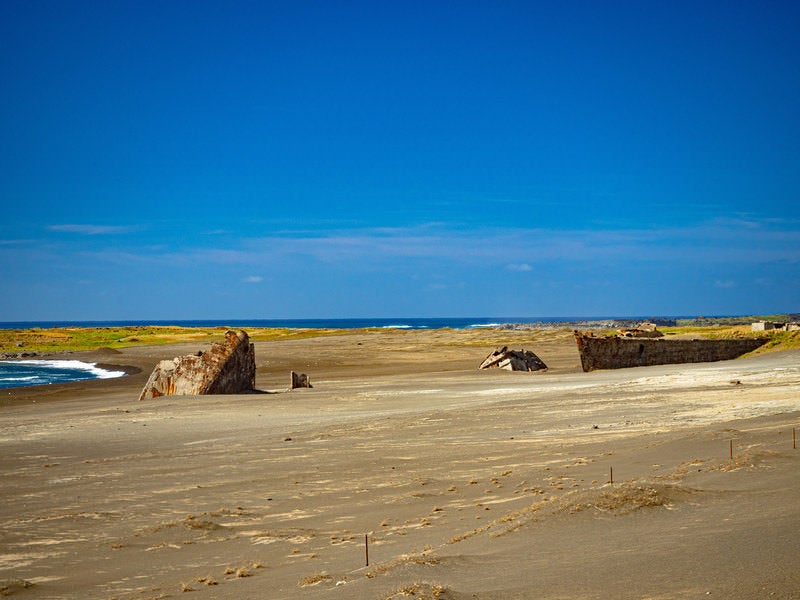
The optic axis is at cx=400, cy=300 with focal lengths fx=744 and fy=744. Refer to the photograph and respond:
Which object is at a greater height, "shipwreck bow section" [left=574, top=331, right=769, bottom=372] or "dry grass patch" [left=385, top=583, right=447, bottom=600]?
"shipwreck bow section" [left=574, top=331, right=769, bottom=372]

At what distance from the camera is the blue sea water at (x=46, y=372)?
35.7m

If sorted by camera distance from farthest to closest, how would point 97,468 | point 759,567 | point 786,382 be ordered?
1. point 786,382
2. point 97,468
3. point 759,567

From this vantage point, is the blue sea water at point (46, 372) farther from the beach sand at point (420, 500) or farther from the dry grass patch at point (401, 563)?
the dry grass patch at point (401, 563)

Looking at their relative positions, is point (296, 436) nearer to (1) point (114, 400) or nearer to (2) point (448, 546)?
(2) point (448, 546)

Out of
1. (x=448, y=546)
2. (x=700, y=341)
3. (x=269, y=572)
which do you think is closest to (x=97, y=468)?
(x=269, y=572)

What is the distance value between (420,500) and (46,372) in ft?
126

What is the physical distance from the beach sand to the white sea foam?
67.9 ft

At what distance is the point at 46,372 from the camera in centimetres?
4150

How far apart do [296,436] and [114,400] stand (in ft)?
41.7

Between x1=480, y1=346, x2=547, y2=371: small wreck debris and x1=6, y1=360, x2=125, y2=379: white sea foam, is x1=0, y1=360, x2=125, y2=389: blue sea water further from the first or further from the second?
x1=480, y1=346, x2=547, y2=371: small wreck debris

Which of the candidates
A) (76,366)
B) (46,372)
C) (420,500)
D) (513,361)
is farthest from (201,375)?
(76,366)

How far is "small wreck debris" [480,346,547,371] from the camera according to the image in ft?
99.8

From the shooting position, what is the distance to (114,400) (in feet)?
79.5

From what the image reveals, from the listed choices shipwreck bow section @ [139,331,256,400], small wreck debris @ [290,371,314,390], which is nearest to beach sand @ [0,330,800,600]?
shipwreck bow section @ [139,331,256,400]
